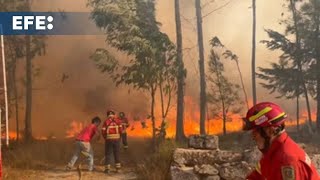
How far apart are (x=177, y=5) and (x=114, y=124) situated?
15.9ft

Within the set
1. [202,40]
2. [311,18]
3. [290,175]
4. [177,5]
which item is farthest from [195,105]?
[290,175]

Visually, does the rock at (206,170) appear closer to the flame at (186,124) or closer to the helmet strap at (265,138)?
the flame at (186,124)

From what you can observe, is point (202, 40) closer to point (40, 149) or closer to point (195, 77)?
point (195, 77)

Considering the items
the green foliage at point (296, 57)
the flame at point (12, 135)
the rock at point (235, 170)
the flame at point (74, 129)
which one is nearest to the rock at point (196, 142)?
the rock at point (235, 170)

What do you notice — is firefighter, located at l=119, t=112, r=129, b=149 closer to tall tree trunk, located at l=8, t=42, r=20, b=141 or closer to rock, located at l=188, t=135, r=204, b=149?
tall tree trunk, located at l=8, t=42, r=20, b=141

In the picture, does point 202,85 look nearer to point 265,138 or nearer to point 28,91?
point 28,91

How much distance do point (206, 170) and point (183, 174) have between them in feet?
1.42

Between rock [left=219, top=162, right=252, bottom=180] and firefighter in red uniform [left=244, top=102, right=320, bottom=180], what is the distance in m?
5.67

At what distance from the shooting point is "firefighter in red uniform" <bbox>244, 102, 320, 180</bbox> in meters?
2.52

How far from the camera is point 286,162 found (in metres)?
2.52

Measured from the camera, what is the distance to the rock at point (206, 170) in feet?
27.7

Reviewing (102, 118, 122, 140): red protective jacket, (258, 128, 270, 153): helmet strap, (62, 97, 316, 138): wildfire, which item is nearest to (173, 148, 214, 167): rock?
(102, 118, 122, 140): red protective jacket

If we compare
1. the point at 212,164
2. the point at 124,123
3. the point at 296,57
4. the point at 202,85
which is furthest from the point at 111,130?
the point at 296,57

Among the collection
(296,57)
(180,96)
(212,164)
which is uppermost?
(296,57)
